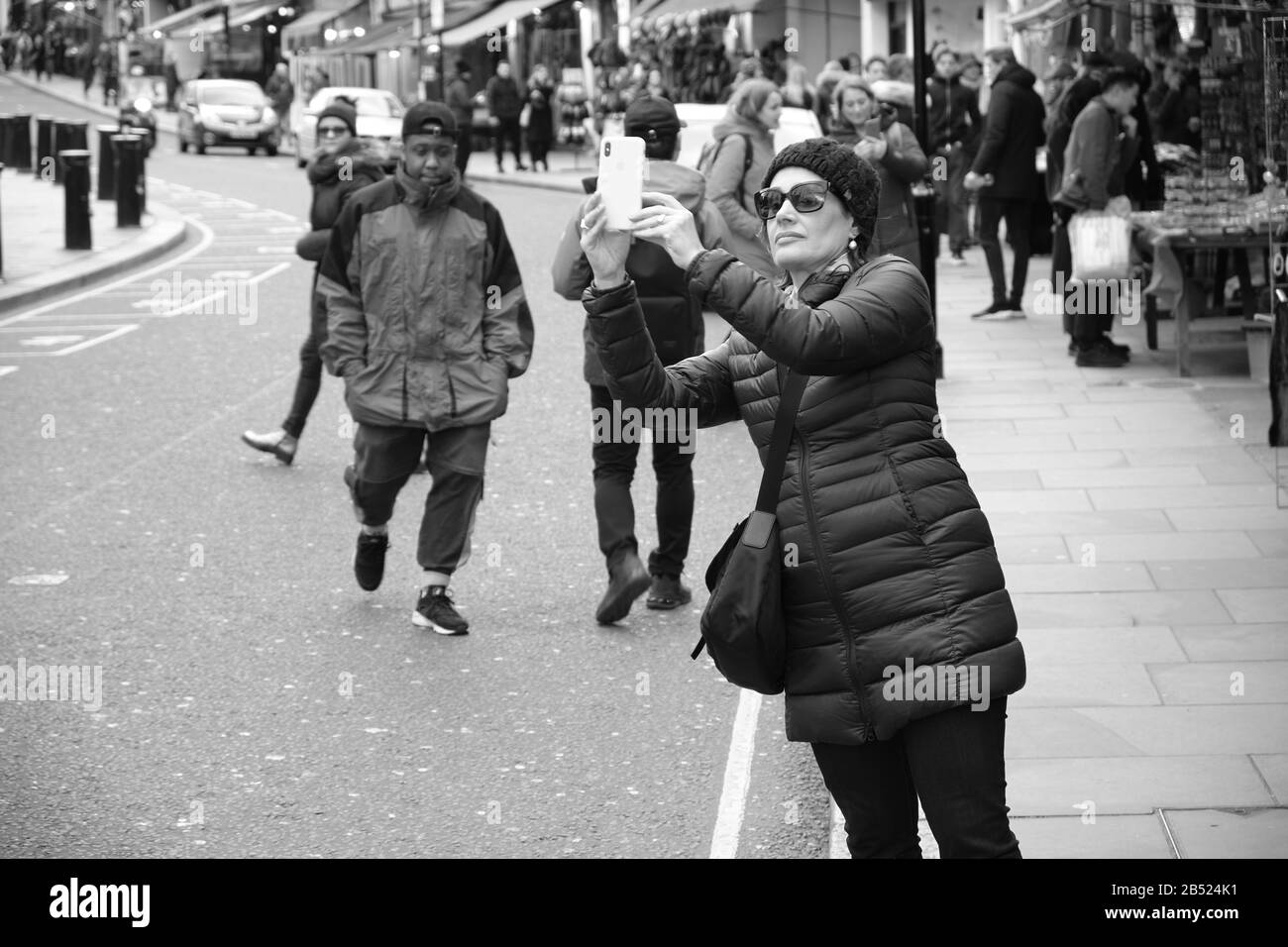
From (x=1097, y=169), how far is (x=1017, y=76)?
105 inches

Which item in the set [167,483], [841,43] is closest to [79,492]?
[167,483]

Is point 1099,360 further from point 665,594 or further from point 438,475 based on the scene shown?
point 438,475

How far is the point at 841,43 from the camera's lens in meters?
35.8

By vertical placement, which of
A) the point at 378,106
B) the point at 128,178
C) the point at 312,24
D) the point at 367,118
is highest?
the point at 312,24

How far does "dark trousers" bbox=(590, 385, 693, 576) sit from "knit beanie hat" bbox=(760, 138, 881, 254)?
3.45 m

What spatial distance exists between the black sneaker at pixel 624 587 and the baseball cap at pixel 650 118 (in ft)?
5.31

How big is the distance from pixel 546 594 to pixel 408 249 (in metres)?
1.56

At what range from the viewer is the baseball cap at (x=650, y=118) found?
7402mm

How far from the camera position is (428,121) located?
6961 millimetres

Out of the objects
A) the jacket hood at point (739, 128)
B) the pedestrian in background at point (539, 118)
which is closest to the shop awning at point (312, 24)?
the pedestrian in background at point (539, 118)

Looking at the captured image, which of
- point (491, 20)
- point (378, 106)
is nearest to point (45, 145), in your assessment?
point (378, 106)

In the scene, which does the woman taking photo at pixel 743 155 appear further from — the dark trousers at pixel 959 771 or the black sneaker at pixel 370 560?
the dark trousers at pixel 959 771

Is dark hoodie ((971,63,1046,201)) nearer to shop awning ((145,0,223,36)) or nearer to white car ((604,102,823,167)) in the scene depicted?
white car ((604,102,823,167))
